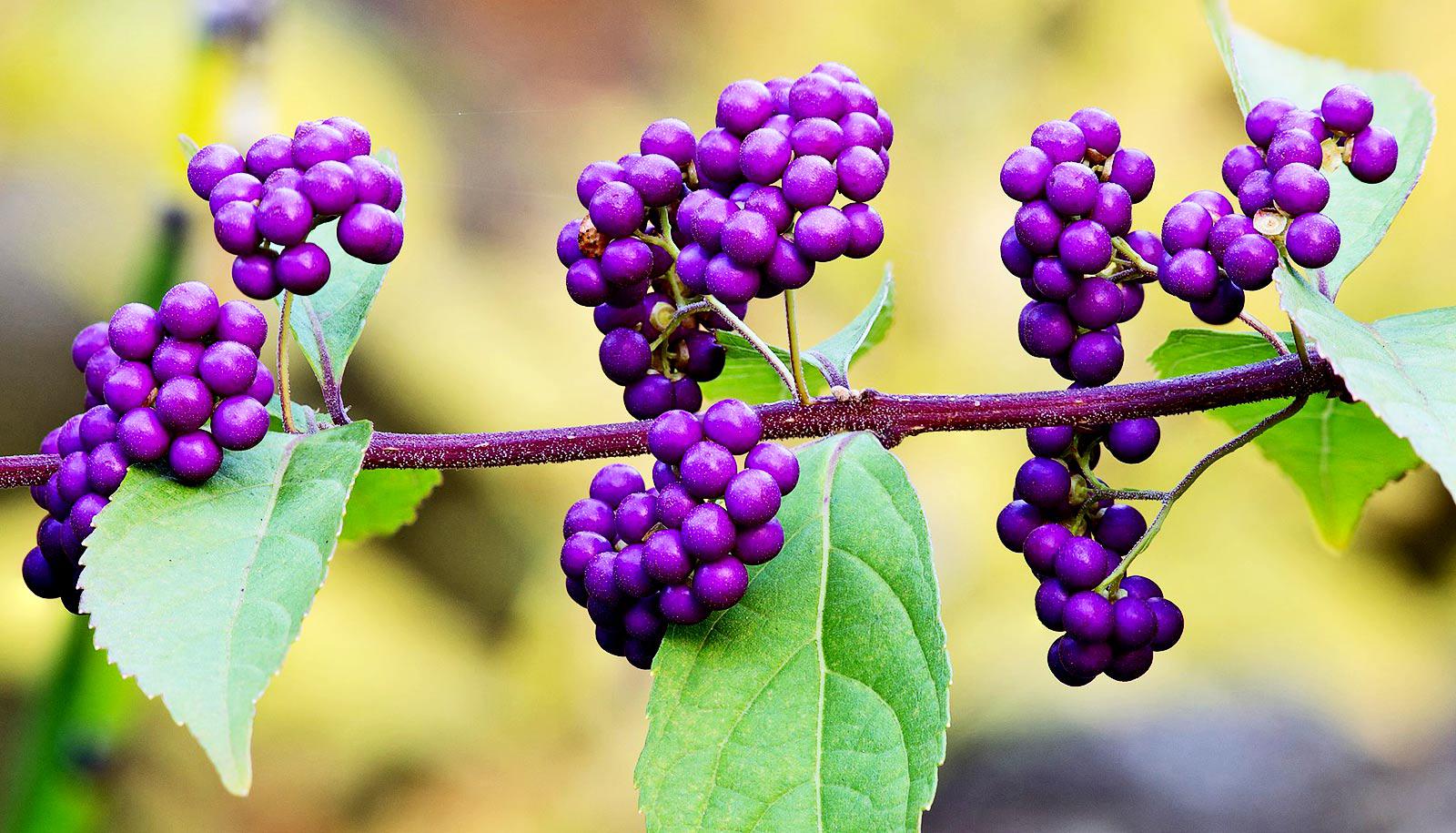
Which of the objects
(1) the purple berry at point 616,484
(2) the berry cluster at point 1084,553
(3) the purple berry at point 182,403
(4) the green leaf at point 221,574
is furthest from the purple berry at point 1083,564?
(3) the purple berry at point 182,403

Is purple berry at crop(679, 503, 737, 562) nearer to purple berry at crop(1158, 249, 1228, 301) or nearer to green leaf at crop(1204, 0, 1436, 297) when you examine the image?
purple berry at crop(1158, 249, 1228, 301)

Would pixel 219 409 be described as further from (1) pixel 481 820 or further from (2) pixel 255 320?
(1) pixel 481 820

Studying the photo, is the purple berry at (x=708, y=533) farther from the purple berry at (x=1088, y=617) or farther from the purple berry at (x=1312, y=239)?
the purple berry at (x=1312, y=239)

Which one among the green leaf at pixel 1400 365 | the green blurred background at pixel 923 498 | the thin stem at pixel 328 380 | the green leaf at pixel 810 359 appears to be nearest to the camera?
the green leaf at pixel 1400 365

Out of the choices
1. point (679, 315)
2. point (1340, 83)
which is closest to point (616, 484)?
point (679, 315)

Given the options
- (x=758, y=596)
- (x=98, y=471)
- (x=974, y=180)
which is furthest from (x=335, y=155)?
(x=974, y=180)

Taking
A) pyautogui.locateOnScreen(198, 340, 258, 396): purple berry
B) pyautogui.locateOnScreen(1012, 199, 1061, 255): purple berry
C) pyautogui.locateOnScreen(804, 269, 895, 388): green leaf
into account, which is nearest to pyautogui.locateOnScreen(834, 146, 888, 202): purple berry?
pyautogui.locateOnScreen(1012, 199, 1061, 255): purple berry
